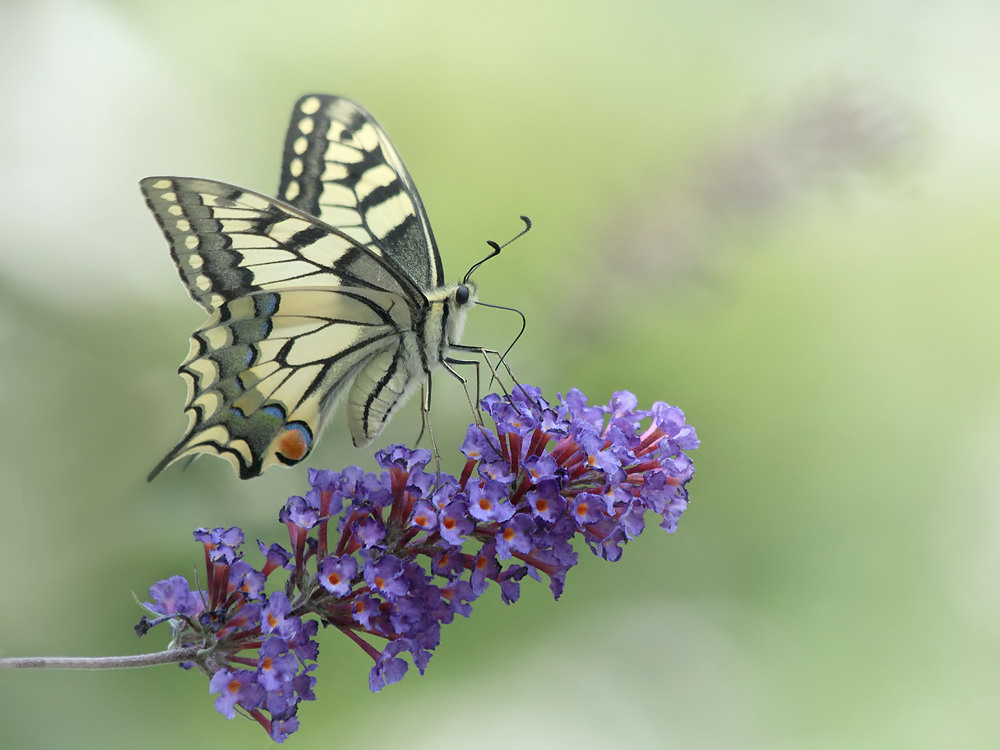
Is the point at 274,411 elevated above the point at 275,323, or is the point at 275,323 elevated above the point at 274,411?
the point at 275,323

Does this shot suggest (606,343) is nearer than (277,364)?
No

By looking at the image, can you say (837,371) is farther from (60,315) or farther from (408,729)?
(60,315)

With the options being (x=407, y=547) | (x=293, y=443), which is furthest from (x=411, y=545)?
(x=293, y=443)


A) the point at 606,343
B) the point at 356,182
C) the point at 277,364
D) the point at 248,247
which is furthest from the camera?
the point at 606,343

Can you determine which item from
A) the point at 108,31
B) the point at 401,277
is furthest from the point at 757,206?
the point at 108,31

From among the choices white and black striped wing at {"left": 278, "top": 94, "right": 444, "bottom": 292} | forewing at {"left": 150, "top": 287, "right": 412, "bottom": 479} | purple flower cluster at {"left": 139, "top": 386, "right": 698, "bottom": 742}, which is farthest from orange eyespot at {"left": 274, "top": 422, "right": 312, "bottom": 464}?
white and black striped wing at {"left": 278, "top": 94, "right": 444, "bottom": 292}

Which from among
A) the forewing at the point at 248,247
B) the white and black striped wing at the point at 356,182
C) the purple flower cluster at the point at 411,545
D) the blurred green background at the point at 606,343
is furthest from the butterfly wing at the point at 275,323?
the blurred green background at the point at 606,343

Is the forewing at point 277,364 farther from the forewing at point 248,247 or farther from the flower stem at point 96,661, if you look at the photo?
the flower stem at point 96,661

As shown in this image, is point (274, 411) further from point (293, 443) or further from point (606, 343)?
point (606, 343)
